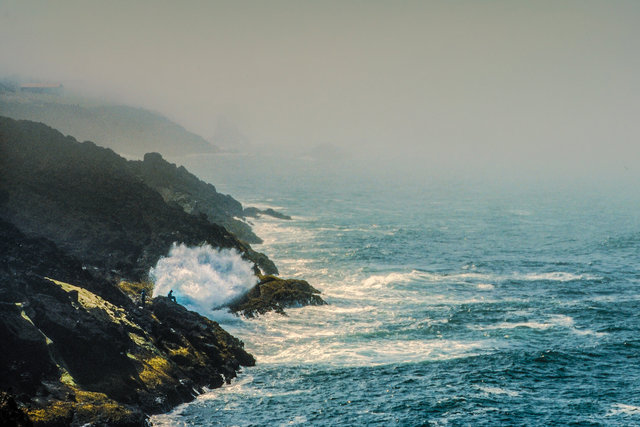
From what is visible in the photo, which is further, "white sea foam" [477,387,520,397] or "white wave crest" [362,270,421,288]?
"white wave crest" [362,270,421,288]

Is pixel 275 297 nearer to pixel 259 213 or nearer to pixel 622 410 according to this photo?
pixel 622 410

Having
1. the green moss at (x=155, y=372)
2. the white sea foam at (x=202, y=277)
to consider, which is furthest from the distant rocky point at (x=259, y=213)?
the green moss at (x=155, y=372)

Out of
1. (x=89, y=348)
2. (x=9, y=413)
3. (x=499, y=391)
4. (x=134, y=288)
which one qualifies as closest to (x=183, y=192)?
(x=134, y=288)

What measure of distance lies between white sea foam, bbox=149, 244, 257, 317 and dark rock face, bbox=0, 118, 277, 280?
124 cm

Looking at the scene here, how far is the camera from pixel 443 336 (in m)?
44.6

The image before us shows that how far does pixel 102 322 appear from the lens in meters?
31.4

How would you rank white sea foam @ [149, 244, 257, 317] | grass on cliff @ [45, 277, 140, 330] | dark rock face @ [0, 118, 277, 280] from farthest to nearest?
dark rock face @ [0, 118, 277, 280], white sea foam @ [149, 244, 257, 317], grass on cliff @ [45, 277, 140, 330]

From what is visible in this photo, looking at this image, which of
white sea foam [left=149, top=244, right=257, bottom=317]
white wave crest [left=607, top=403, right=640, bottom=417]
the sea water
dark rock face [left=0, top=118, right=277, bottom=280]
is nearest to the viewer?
white wave crest [left=607, top=403, right=640, bottom=417]

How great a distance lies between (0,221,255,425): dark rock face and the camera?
26.0 m

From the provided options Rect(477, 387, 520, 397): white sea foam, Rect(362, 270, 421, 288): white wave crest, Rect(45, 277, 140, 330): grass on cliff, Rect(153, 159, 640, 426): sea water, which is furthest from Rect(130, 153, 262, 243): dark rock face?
Rect(477, 387, 520, 397): white sea foam

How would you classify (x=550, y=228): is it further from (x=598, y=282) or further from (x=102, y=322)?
(x=102, y=322)

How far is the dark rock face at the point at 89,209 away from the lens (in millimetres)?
51250

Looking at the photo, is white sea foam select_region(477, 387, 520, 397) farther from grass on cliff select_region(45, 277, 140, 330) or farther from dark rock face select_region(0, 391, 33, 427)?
dark rock face select_region(0, 391, 33, 427)

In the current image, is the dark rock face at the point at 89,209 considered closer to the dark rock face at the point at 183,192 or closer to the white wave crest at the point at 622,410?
the dark rock face at the point at 183,192
